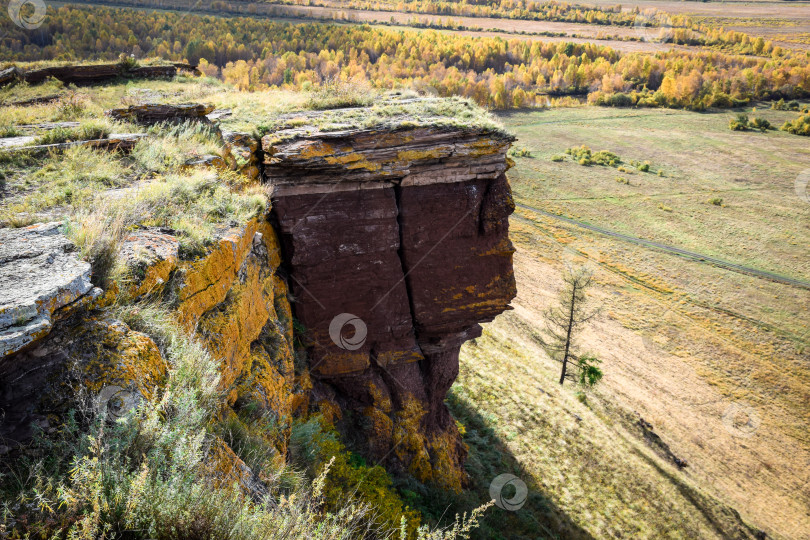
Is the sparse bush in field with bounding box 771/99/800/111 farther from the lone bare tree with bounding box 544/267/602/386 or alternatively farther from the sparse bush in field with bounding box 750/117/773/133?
the lone bare tree with bounding box 544/267/602/386

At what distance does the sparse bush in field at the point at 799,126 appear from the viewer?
2889 inches

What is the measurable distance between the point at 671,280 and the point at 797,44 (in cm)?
13142

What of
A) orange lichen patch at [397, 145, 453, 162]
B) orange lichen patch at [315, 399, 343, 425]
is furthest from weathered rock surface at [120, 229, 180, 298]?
orange lichen patch at [315, 399, 343, 425]

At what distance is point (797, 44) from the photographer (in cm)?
11788

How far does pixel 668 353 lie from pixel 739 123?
6946cm

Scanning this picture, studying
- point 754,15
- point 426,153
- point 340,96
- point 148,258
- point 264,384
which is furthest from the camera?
point 754,15

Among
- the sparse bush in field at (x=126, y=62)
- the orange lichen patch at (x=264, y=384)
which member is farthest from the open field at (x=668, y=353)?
the sparse bush in field at (x=126, y=62)

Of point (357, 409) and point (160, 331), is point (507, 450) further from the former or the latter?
point (160, 331)

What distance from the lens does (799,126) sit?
243 feet

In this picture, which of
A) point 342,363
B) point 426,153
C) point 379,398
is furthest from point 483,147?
point 379,398

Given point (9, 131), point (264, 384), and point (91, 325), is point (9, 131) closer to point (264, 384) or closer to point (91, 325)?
point (264, 384)

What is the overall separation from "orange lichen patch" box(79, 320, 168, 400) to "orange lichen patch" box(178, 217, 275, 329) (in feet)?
3.64

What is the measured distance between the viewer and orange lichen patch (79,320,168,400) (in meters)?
3.16

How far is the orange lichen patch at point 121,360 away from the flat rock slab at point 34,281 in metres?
0.33
